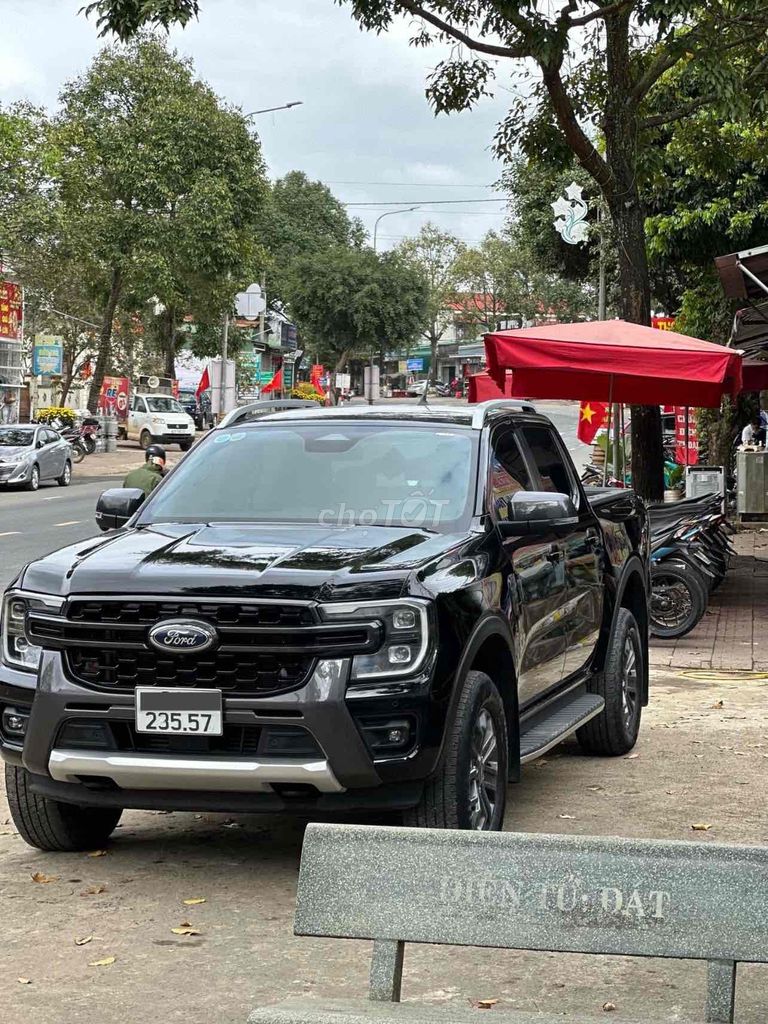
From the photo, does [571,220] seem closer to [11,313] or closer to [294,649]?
[294,649]

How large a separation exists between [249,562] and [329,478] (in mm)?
1213

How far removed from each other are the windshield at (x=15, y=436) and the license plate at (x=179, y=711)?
3146 centimetres

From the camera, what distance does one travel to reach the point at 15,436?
36.7m

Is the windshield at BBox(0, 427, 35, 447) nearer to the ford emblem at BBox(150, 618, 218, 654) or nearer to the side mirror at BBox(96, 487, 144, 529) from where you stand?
the side mirror at BBox(96, 487, 144, 529)

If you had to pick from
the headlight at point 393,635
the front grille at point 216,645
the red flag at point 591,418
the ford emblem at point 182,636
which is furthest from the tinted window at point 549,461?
the red flag at point 591,418

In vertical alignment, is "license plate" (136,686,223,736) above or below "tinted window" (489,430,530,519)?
below

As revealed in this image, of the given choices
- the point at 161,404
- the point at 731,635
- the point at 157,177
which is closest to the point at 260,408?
the point at 731,635

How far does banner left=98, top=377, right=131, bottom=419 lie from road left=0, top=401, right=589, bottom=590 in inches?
682

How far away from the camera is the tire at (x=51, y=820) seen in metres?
6.43

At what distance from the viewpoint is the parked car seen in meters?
35.3

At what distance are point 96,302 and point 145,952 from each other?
181 feet

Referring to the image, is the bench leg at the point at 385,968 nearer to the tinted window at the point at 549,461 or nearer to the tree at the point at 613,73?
the tinted window at the point at 549,461

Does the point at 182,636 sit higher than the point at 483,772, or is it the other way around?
the point at 182,636

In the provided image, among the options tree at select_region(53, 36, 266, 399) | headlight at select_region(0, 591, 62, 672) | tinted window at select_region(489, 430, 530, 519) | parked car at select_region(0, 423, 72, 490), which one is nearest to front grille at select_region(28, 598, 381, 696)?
headlight at select_region(0, 591, 62, 672)
